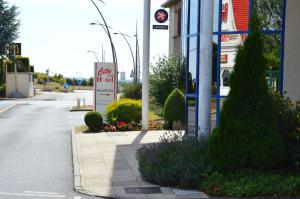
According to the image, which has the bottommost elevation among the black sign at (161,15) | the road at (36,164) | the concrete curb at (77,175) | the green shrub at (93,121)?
the road at (36,164)

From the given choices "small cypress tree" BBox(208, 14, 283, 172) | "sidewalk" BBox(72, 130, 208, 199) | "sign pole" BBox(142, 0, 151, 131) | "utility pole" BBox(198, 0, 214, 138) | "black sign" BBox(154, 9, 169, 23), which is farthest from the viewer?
"black sign" BBox(154, 9, 169, 23)

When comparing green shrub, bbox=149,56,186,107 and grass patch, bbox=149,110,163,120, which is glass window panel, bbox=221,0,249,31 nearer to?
grass patch, bbox=149,110,163,120

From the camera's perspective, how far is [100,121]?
19172 millimetres

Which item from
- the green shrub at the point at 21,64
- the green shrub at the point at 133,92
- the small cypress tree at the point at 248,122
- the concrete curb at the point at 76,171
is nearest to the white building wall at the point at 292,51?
the small cypress tree at the point at 248,122

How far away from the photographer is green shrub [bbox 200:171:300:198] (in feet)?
25.3

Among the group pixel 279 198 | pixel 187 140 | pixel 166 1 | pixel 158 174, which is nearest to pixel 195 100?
pixel 187 140

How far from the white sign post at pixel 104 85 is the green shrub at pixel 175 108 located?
3.41 meters

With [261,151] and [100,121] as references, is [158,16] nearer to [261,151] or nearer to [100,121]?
[100,121]

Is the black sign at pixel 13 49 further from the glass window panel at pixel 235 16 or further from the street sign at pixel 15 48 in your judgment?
the glass window panel at pixel 235 16

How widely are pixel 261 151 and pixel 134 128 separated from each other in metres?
11.5

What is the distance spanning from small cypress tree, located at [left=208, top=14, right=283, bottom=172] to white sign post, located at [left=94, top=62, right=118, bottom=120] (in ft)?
42.8

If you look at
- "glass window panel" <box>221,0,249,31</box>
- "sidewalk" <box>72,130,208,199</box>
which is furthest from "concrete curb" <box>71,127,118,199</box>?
"glass window panel" <box>221,0,249,31</box>

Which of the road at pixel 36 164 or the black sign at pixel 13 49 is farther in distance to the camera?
the black sign at pixel 13 49

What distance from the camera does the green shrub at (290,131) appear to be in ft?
27.9
